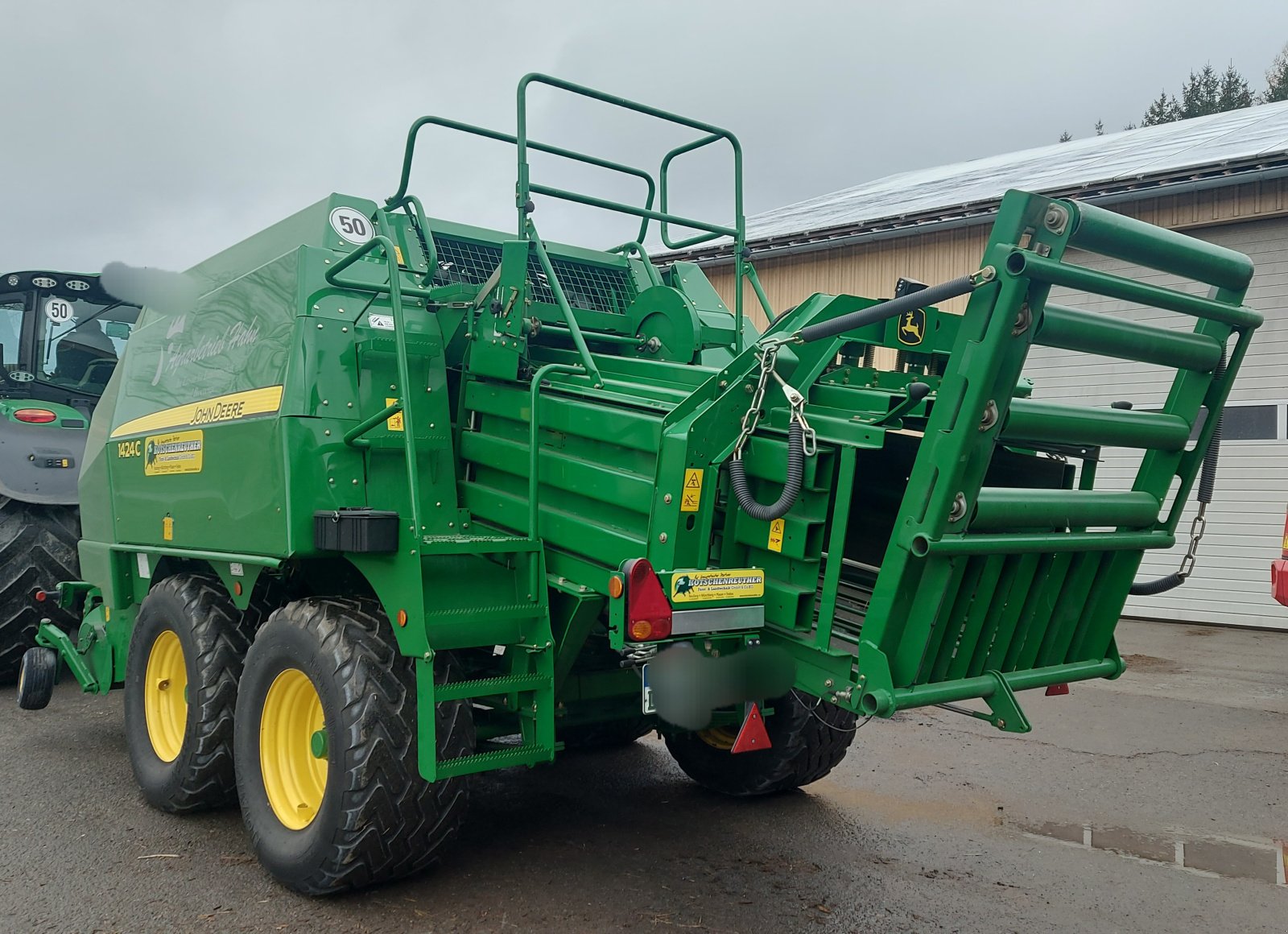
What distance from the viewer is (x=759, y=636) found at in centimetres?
344

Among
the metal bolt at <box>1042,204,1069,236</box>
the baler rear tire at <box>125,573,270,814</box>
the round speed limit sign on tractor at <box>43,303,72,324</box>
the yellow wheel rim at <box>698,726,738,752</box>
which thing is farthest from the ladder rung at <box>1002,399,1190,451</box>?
the round speed limit sign on tractor at <box>43,303,72,324</box>

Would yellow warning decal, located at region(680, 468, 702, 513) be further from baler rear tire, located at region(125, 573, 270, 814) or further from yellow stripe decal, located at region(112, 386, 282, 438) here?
baler rear tire, located at region(125, 573, 270, 814)

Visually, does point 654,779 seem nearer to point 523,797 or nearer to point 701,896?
point 523,797

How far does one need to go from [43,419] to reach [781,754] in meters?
5.33

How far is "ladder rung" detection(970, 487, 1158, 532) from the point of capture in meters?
3.14

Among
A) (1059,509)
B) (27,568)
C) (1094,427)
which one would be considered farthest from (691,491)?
(27,568)

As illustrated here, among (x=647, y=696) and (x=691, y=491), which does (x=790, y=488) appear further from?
(x=647, y=696)

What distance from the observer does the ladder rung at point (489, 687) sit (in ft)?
11.7

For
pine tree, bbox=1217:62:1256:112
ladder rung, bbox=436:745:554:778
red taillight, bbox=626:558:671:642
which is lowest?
ladder rung, bbox=436:745:554:778

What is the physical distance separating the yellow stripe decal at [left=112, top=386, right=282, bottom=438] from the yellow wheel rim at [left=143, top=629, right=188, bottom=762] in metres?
0.96

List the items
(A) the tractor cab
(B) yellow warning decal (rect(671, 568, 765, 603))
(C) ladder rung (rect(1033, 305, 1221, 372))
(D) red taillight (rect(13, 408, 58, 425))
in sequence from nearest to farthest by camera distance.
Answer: (C) ladder rung (rect(1033, 305, 1221, 372)), (B) yellow warning decal (rect(671, 568, 765, 603)), (D) red taillight (rect(13, 408, 58, 425)), (A) the tractor cab

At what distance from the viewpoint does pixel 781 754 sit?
492cm

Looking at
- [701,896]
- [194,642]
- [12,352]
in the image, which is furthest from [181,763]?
[12,352]

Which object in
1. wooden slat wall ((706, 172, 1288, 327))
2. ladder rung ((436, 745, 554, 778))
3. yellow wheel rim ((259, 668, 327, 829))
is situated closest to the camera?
ladder rung ((436, 745, 554, 778))
